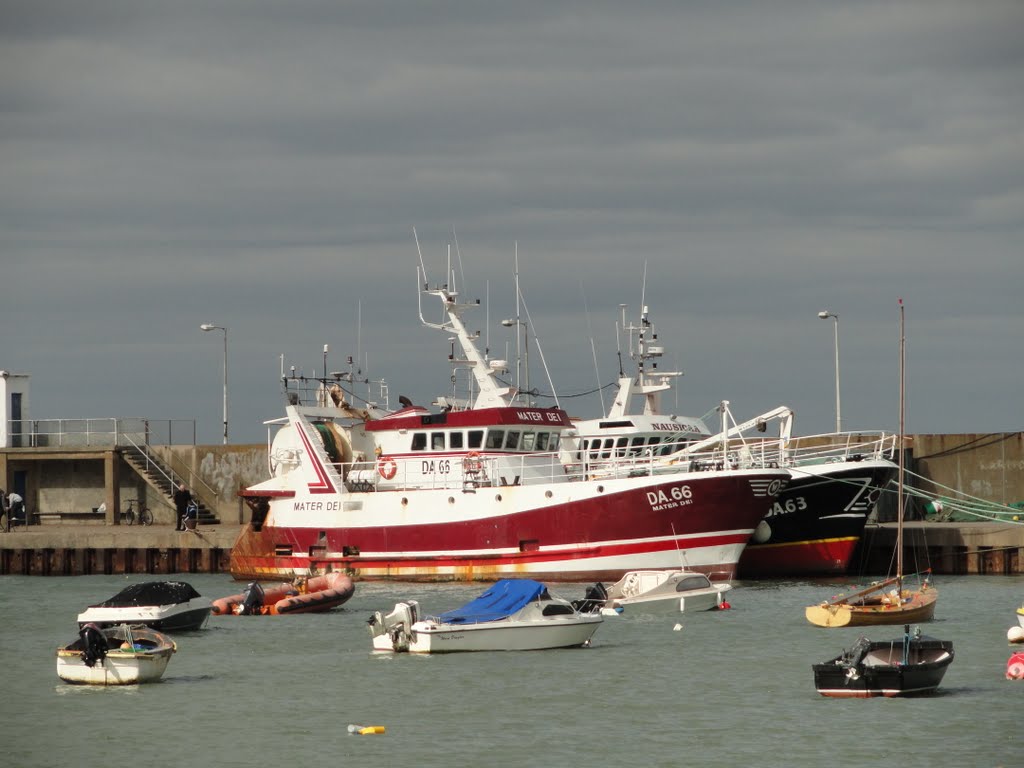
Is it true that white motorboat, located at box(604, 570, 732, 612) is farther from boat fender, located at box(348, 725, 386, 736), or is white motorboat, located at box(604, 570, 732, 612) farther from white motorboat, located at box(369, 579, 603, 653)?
boat fender, located at box(348, 725, 386, 736)

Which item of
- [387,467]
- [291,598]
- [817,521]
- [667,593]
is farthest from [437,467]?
[817,521]

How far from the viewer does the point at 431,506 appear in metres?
43.9

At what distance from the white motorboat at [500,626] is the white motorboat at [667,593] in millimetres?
5527

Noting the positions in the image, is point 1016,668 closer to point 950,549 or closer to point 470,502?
point 470,502

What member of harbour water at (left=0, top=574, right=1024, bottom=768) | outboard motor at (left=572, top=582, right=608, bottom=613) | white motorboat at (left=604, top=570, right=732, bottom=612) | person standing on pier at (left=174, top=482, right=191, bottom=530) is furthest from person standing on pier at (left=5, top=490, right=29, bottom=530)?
outboard motor at (left=572, top=582, right=608, bottom=613)

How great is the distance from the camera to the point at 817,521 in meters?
44.7

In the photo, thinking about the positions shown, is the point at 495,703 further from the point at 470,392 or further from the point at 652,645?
the point at 470,392

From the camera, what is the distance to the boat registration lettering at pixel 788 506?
4425 centimetres

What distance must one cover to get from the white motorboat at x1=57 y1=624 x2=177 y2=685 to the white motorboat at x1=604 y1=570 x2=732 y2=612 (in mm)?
12070

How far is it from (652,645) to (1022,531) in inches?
685

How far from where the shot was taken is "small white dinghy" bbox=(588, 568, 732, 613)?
38000mm

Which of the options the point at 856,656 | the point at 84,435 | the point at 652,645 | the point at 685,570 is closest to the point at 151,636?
the point at 652,645

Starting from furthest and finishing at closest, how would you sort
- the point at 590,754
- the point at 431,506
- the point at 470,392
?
the point at 470,392, the point at 431,506, the point at 590,754

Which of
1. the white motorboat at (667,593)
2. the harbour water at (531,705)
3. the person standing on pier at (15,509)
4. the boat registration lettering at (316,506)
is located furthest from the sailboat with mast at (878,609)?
the person standing on pier at (15,509)
